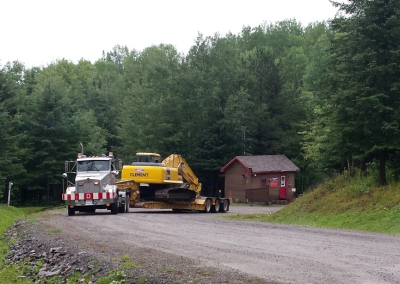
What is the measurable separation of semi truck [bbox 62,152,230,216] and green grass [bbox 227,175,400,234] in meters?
6.83

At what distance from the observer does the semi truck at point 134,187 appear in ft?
102

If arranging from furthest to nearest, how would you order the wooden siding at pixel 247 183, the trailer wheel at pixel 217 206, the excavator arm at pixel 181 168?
the wooden siding at pixel 247 183, the trailer wheel at pixel 217 206, the excavator arm at pixel 181 168

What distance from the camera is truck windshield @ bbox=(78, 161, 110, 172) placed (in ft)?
107

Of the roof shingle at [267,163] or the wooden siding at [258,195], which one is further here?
the roof shingle at [267,163]

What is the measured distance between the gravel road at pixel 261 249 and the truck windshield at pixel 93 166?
9.13 m

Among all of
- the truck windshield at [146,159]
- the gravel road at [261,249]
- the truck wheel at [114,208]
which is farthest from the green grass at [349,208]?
the truck windshield at [146,159]

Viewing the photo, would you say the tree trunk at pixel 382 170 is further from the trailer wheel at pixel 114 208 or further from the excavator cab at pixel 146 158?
the excavator cab at pixel 146 158

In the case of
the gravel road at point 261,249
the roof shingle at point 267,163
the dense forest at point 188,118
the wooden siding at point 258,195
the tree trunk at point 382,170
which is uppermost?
the dense forest at point 188,118

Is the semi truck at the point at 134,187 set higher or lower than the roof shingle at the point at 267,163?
lower

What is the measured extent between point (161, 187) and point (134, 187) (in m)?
1.75

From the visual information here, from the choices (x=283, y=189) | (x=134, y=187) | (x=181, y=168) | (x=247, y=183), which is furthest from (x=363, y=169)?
(x=283, y=189)

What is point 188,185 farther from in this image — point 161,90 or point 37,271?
point 161,90

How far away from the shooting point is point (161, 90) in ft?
240

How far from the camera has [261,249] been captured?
15430mm
